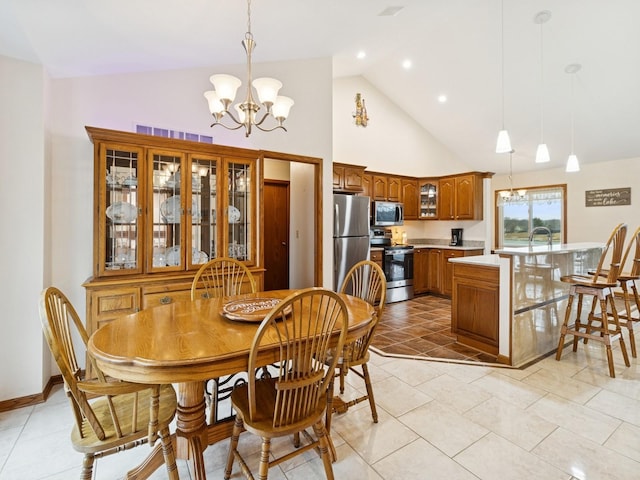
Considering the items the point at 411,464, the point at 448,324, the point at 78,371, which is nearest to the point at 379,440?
the point at 411,464

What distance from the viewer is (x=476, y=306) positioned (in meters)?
3.27

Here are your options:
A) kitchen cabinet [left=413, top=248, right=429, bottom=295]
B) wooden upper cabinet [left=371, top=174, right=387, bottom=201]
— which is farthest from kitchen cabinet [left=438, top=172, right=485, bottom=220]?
wooden upper cabinet [left=371, top=174, right=387, bottom=201]

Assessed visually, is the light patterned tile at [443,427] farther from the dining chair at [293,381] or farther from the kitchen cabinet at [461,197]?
the kitchen cabinet at [461,197]

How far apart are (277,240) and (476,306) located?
340 cm

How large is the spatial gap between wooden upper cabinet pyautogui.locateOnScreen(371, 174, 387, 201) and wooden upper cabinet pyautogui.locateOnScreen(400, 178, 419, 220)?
1.70 ft

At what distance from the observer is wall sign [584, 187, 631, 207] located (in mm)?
5055

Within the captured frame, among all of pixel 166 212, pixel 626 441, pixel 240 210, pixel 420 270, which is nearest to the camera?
pixel 626 441

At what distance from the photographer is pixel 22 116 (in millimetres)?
2307

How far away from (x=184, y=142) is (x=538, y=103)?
16.3ft

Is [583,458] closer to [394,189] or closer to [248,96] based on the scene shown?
[248,96]

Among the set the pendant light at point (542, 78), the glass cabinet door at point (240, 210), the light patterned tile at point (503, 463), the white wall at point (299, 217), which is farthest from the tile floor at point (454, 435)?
the white wall at point (299, 217)

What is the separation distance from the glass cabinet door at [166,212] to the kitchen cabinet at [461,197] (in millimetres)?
5105

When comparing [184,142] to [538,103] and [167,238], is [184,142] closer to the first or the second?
[167,238]

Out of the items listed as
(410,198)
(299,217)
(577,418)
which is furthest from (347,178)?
(577,418)
